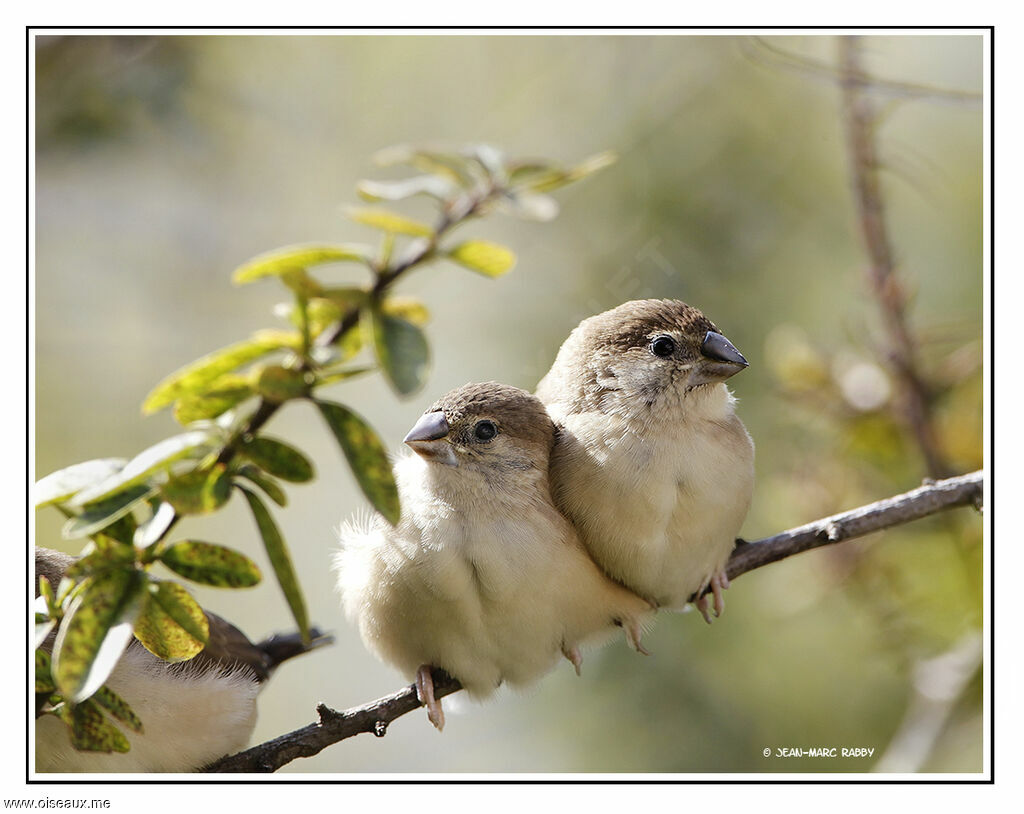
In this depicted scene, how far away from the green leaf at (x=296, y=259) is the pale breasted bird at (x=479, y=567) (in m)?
1.11

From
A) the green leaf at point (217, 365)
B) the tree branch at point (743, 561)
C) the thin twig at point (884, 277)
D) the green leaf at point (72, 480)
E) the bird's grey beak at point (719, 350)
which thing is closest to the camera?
the green leaf at point (217, 365)

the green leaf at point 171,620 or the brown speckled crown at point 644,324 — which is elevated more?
the brown speckled crown at point 644,324

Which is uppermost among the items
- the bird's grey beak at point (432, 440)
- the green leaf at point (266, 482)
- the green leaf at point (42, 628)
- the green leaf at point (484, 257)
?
the bird's grey beak at point (432, 440)

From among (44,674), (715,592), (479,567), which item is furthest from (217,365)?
(715,592)

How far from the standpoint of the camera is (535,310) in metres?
3.53

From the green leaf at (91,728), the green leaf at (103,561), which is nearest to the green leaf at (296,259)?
the green leaf at (103,561)

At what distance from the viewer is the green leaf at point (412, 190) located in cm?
126

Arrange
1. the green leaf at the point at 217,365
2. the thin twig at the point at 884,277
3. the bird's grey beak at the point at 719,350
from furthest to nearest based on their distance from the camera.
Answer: the thin twig at the point at 884,277
the bird's grey beak at the point at 719,350
the green leaf at the point at 217,365

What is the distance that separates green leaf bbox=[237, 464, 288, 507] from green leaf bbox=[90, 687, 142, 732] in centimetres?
52

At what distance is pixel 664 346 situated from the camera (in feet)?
8.15

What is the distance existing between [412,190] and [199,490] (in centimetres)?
48

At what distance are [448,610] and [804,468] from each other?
1.58 m

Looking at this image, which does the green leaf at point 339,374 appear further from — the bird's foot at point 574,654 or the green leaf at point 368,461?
the bird's foot at point 574,654
